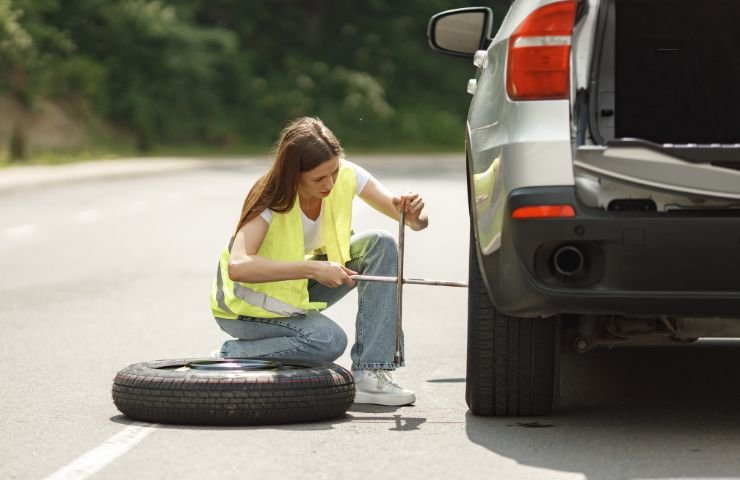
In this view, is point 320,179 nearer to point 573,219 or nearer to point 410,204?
point 410,204

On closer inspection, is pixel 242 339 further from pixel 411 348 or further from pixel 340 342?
pixel 411 348

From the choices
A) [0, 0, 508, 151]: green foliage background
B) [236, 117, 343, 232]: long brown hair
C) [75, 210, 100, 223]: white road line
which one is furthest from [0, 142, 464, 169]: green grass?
[236, 117, 343, 232]: long brown hair

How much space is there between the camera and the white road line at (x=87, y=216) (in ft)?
61.8

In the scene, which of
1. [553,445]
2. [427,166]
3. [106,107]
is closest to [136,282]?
[553,445]

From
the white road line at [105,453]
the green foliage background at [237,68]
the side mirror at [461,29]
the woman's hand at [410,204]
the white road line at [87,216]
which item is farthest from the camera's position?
the green foliage background at [237,68]

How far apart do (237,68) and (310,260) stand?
40.8 meters

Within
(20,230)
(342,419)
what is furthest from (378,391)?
(20,230)

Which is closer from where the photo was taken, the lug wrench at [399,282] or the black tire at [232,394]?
the black tire at [232,394]

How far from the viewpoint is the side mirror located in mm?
6992

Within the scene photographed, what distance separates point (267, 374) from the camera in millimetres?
5941

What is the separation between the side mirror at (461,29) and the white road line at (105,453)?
2.13 meters

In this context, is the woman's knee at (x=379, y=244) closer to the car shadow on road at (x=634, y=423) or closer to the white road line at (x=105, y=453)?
the car shadow on road at (x=634, y=423)

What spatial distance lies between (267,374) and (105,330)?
3.51 metres

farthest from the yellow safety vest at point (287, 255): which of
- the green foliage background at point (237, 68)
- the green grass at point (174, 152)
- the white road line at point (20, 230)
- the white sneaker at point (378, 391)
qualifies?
the green foliage background at point (237, 68)
